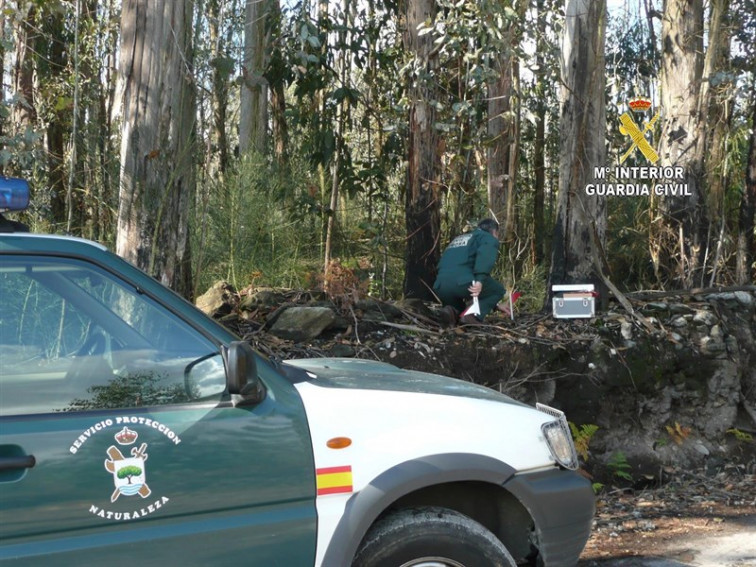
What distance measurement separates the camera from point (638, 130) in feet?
48.0

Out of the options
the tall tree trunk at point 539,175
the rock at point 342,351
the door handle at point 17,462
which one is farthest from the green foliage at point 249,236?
the door handle at point 17,462

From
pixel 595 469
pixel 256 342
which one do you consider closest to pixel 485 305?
pixel 595 469

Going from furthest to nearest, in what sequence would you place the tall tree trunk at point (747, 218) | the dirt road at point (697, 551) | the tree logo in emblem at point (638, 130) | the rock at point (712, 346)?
the tree logo in emblem at point (638, 130) → the tall tree trunk at point (747, 218) → the rock at point (712, 346) → the dirt road at point (697, 551)

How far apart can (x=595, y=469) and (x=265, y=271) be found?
160 inches

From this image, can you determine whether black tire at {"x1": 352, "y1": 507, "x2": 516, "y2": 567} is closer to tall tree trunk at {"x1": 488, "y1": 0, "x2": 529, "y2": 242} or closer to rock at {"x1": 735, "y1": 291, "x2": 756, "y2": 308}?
rock at {"x1": 735, "y1": 291, "x2": 756, "y2": 308}

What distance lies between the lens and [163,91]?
688 centimetres

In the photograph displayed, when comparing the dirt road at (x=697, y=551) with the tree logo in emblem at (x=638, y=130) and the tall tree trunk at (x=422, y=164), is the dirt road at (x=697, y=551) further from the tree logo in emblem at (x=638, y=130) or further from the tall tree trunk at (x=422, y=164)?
the tree logo in emblem at (x=638, y=130)

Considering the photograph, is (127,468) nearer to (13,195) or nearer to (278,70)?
(13,195)

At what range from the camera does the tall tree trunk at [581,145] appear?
388 inches

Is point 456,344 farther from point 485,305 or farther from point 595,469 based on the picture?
point 595,469

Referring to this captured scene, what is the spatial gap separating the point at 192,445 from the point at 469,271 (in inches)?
255

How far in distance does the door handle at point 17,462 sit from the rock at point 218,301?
5.71 meters

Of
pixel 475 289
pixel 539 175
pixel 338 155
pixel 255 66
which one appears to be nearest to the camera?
pixel 475 289

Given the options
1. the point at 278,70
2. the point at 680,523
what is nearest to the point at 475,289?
the point at 680,523
